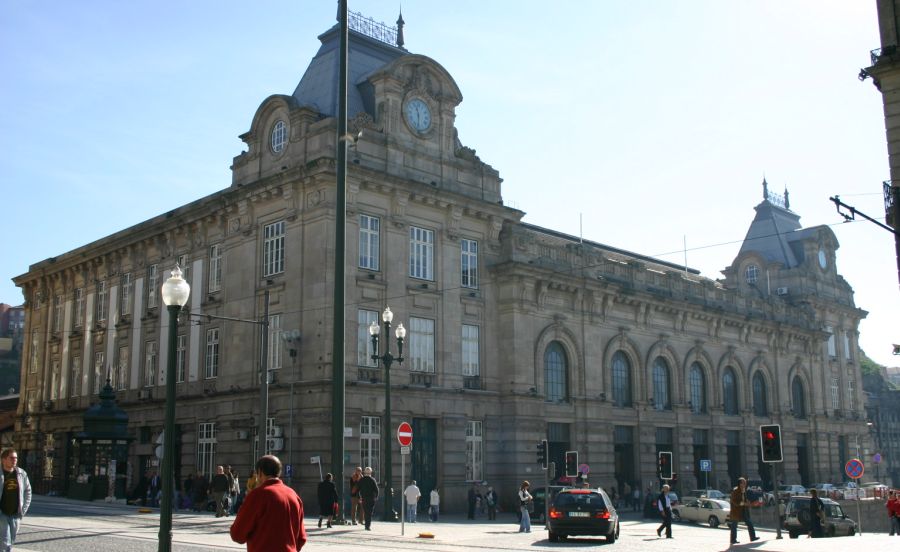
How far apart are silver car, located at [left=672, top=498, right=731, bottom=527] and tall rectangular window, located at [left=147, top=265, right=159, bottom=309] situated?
27660 millimetres

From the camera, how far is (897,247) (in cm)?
2408

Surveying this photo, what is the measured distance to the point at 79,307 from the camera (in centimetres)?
5612

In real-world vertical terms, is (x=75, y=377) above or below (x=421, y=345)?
below

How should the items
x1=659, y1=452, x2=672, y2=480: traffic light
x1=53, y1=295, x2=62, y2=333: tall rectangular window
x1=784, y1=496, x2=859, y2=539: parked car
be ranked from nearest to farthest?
x1=784, y1=496, x2=859, y2=539: parked car → x1=659, y1=452, x2=672, y2=480: traffic light → x1=53, y1=295, x2=62, y2=333: tall rectangular window

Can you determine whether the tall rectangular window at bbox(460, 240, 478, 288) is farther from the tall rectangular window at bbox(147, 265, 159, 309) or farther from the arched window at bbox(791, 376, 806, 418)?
the arched window at bbox(791, 376, 806, 418)

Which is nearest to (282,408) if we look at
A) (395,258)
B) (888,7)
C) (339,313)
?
(395,258)

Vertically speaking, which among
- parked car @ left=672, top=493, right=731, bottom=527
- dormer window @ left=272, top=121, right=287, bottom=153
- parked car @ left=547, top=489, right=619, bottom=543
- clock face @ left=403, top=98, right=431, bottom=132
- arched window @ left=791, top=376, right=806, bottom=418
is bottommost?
parked car @ left=672, top=493, right=731, bottom=527

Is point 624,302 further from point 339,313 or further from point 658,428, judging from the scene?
point 339,313

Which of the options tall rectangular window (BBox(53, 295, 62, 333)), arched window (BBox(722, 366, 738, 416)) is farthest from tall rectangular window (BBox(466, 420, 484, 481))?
tall rectangular window (BBox(53, 295, 62, 333))

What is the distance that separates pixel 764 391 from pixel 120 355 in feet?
134

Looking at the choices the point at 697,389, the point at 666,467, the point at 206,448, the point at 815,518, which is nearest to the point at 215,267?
the point at 206,448

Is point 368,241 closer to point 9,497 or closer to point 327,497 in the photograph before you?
point 327,497

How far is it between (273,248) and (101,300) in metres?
17.5

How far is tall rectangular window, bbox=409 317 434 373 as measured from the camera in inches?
1603
